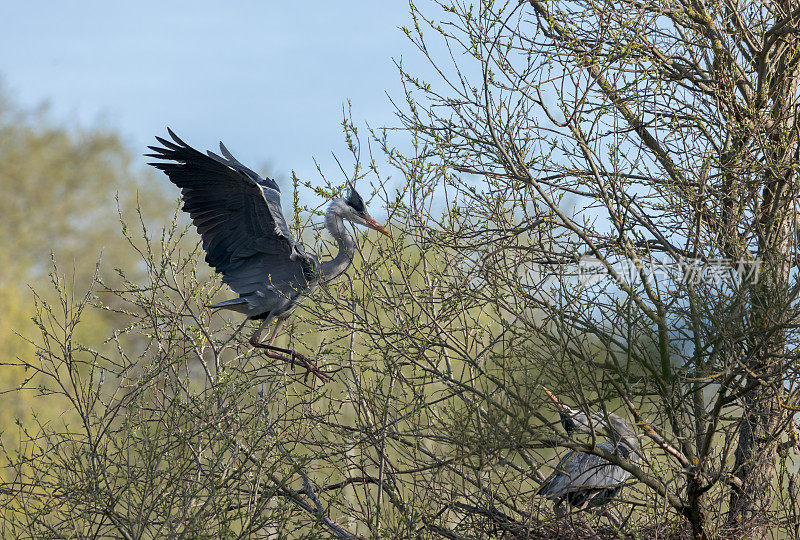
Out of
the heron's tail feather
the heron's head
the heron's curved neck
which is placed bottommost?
the heron's tail feather

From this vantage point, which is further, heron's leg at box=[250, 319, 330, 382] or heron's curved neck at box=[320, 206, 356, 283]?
heron's curved neck at box=[320, 206, 356, 283]

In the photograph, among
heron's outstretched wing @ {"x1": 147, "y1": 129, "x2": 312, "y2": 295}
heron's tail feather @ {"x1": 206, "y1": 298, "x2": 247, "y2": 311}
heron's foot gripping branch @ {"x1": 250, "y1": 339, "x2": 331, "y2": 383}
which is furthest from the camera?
heron's tail feather @ {"x1": 206, "y1": 298, "x2": 247, "y2": 311}

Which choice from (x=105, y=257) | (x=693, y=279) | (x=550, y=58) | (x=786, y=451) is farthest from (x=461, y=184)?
(x=105, y=257)

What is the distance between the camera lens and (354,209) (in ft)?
22.6

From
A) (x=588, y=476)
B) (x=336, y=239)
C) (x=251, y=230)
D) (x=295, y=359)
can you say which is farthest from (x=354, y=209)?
(x=588, y=476)

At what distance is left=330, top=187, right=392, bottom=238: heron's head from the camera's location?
6793mm

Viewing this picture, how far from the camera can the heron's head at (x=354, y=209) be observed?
679 cm

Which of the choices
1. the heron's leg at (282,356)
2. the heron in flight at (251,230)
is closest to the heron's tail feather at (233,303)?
the heron in flight at (251,230)

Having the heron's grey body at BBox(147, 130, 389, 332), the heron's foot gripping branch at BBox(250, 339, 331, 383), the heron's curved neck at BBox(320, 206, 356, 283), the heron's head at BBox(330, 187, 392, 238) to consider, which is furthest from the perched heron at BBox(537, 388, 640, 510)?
the heron's head at BBox(330, 187, 392, 238)

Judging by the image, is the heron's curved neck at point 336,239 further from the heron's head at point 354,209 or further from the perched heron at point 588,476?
the perched heron at point 588,476

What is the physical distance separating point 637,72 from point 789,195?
4.25ft

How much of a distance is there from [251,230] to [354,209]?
87cm

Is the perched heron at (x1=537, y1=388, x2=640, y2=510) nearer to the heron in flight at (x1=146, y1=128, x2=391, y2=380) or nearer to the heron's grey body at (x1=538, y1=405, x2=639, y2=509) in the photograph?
the heron's grey body at (x1=538, y1=405, x2=639, y2=509)

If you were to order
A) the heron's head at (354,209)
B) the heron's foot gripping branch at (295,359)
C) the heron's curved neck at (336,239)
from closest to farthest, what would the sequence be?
the heron's foot gripping branch at (295,359) → the heron's curved neck at (336,239) → the heron's head at (354,209)
